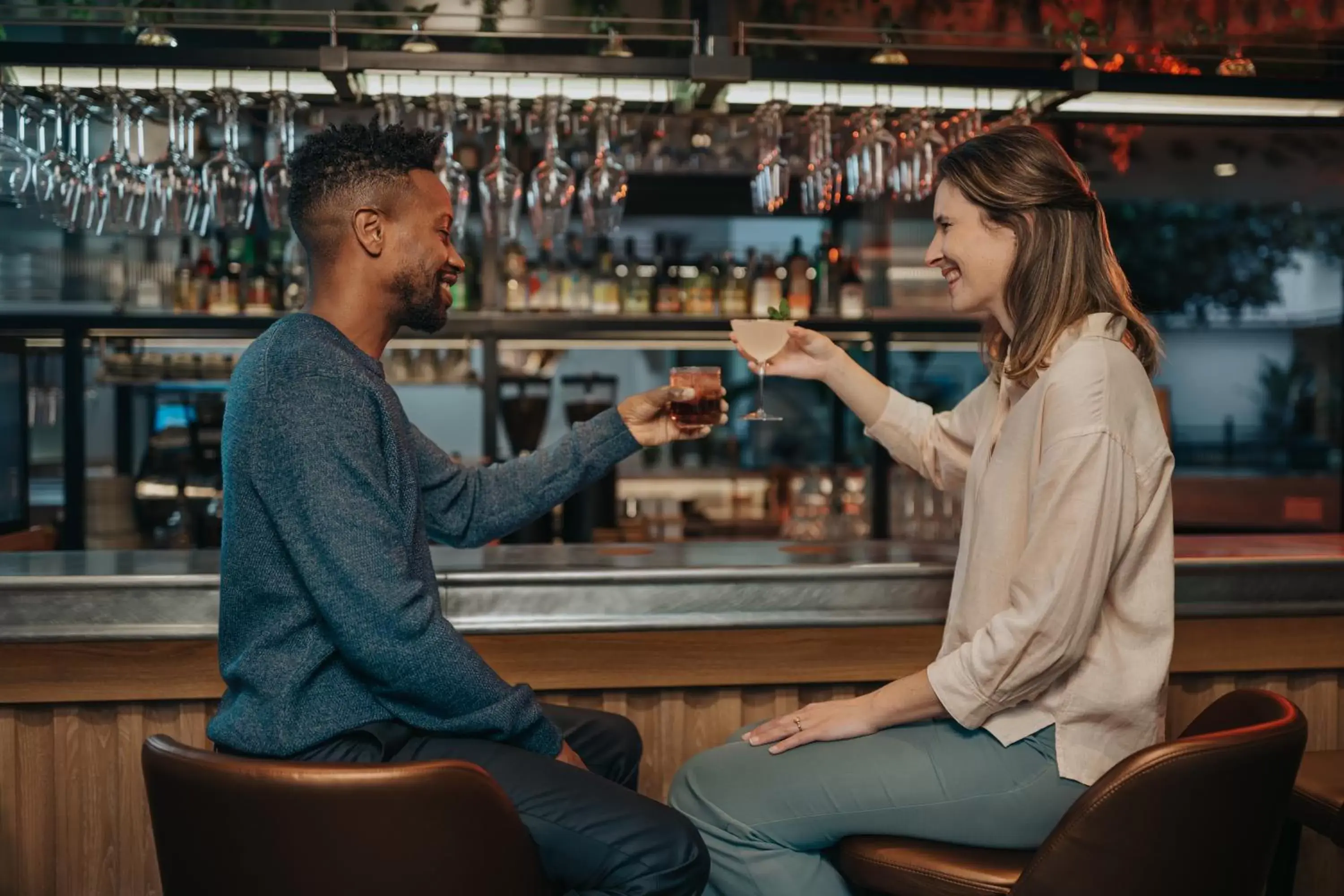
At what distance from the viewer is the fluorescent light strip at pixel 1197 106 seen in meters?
3.20

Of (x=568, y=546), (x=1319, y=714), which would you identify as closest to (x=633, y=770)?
(x=568, y=546)

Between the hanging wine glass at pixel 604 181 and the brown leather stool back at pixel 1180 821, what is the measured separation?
2.11 metres

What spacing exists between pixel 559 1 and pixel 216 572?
2.57m

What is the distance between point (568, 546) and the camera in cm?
274

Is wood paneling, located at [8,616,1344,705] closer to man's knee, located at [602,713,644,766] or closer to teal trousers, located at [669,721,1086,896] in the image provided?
man's knee, located at [602,713,644,766]

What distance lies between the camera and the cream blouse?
5.27 ft

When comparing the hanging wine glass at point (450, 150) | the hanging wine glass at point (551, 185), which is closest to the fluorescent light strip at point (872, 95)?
the hanging wine glass at point (551, 185)

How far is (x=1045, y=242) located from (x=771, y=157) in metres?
1.45

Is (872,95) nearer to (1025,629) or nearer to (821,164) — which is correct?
(821,164)

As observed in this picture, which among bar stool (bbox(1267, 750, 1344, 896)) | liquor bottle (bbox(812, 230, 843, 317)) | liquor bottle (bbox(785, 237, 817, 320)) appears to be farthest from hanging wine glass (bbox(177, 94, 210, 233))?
bar stool (bbox(1267, 750, 1344, 896))

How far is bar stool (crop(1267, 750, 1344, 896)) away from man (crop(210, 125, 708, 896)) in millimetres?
978

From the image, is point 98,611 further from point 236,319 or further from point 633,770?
point 236,319

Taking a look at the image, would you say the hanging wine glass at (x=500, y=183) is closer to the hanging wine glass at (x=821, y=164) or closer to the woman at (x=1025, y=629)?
the hanging wine glass at (x=821, y=164)

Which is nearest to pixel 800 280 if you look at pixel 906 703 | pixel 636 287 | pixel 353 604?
pixel 636 287
